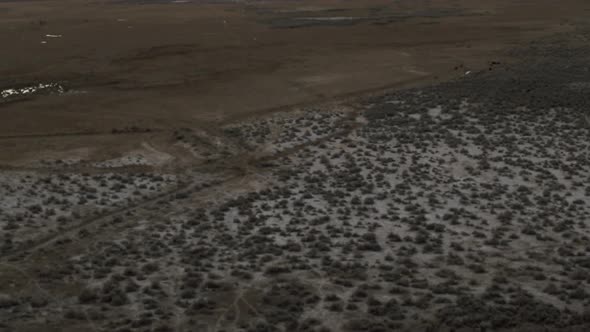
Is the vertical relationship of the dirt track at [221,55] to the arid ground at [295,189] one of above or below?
above

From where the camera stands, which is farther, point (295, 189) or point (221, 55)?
point (221, 55)

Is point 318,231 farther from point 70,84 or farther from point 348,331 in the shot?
point 70,84

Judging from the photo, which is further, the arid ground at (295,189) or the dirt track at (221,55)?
the dirt track at (221,55)

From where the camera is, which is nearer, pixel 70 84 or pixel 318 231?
pixel 318 231

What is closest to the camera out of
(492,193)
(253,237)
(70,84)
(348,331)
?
(348,331)

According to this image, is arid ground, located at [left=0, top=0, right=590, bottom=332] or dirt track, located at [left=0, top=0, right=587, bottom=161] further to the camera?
dirt track, located at [left=0, top=0, right=587, bottom=161]

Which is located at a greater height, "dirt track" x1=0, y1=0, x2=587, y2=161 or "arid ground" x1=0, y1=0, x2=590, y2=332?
"dirt track" x1=0, y1=0, x2=587, y2=161

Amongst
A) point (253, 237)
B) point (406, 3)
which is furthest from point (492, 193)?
point (406, 3)

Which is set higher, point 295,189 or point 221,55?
point 221,55
